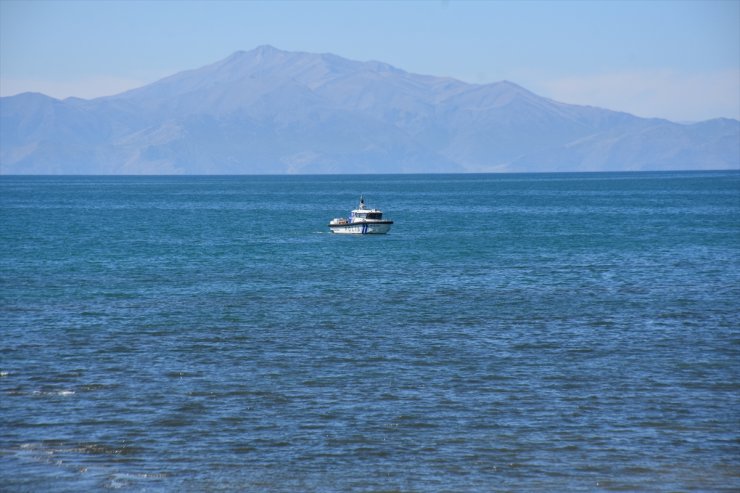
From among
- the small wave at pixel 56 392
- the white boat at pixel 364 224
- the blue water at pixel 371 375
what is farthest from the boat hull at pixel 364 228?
the small wave at pixel 56 392

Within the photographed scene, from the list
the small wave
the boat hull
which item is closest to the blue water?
the small wave

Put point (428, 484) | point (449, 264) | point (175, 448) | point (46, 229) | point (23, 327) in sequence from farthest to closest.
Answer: point (46, 229) → point (449, 264) → point (23, 327) → point (175, 448) → point (428, 484)

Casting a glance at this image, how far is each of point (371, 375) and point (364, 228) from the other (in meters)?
60.9

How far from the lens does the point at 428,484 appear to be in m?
21.0

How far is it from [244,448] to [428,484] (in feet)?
15.4

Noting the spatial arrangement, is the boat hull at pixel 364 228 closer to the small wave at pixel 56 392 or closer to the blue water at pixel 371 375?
the blue water at pixel 371 375

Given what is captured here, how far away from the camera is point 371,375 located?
3038cm

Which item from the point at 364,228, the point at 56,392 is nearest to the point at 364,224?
the point at 364,228

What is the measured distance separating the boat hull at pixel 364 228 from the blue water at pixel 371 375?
79.1ft

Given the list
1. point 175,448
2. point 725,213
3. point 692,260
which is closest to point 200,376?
point 175,448

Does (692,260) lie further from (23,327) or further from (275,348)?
(23,327)

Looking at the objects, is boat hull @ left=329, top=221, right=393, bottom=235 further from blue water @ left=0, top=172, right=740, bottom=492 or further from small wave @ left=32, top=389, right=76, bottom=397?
small wave @ left=32, top=389, right=76, bottom=397

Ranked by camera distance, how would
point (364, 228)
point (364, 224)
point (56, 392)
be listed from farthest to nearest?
point (364, 228) → point (364, 224) → point (56, 392)

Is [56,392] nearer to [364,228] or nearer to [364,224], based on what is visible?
[364,224]
